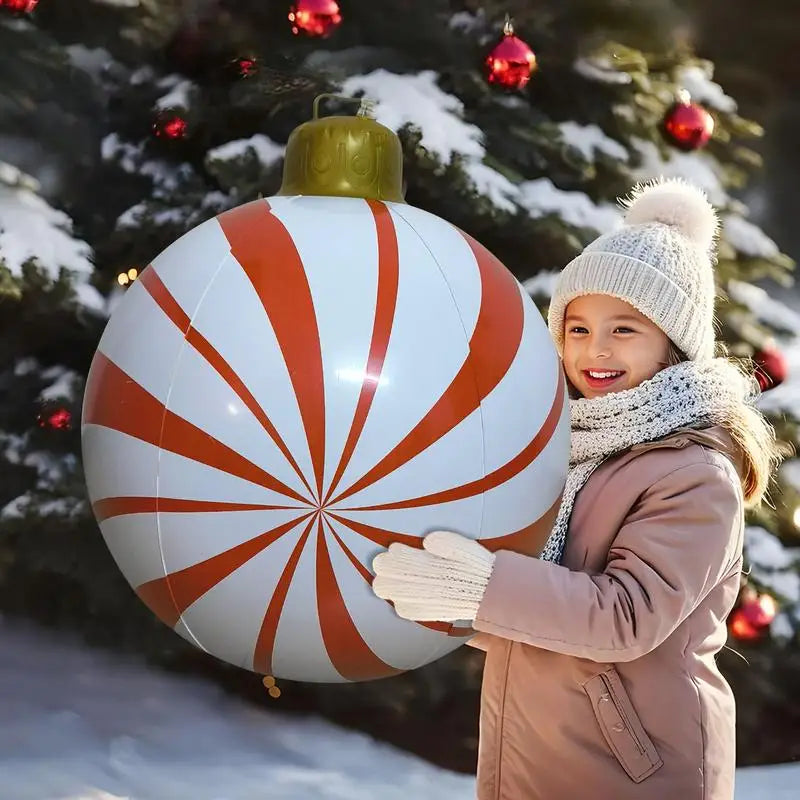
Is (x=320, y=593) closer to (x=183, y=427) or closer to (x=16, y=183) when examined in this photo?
(x=183, y=427)

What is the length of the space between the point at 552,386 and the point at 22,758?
243 centimetres

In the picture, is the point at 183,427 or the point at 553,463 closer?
the point at 183,427

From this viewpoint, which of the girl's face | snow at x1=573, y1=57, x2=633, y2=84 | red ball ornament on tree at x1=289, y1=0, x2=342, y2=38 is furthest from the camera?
snow at x1=573, y1=57, x2=633, y2=84

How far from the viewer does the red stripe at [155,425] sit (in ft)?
3.55

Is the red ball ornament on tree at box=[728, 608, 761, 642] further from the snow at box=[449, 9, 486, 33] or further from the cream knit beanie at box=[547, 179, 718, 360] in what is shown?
the snow at box=[449, 9, 486, 33]

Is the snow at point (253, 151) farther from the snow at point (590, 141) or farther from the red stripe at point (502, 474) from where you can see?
the red stripe at point (502, 474)

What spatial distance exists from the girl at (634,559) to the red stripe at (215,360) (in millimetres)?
341

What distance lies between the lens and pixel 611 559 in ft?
4.67

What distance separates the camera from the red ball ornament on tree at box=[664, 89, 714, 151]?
2.75m

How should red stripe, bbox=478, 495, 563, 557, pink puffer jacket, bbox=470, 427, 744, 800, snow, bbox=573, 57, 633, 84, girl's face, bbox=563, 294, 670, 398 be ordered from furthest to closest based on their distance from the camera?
snow, bbox=573, 57, 633, 84 < girl's face, bbox=563, 294, 670, 398 < pink puffer jacket, bbox=470, 427, 744, 800 < red stripe, bbox=478, 495, 563, 557

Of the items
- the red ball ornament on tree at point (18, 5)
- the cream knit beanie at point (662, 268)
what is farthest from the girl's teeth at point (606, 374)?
the red ball ornament on tree at point (18, 5)

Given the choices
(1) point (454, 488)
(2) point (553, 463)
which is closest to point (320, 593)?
(1) point (454, 488)

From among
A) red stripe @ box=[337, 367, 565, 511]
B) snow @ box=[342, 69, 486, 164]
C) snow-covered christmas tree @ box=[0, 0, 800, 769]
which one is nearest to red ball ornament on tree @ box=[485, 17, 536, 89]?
snow-covered christmas tree @ box=[0, 0, 800, 769]

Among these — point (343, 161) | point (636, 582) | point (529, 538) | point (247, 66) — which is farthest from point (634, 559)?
point (247, 66)
